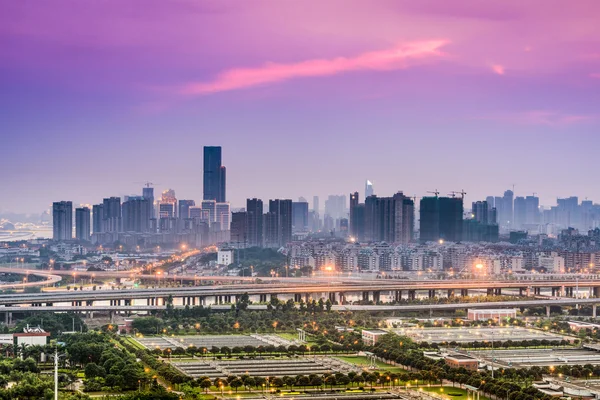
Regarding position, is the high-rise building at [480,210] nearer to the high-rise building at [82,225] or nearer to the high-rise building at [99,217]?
the high-rise building at [99,217]

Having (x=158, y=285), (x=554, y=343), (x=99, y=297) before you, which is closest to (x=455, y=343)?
(x=554, y=343)

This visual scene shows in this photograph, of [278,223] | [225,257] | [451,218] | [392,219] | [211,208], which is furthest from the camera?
[211,208]

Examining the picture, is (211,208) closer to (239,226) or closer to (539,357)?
(239,226)

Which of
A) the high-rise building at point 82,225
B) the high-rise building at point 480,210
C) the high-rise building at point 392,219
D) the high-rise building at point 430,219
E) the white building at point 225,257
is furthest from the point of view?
the high-rise building at point 480,210

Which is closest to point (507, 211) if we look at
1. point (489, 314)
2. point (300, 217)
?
point (300, 217)

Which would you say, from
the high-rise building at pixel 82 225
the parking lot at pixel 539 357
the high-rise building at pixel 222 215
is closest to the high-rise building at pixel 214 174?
the high-rise building at pixel 222 215

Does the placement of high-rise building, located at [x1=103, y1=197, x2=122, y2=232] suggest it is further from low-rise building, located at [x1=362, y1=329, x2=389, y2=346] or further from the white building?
low-rise building, located at [x1=362, y1=329, x2=389, y2=346]

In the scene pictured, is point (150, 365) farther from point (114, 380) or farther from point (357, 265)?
point (357, 265)
